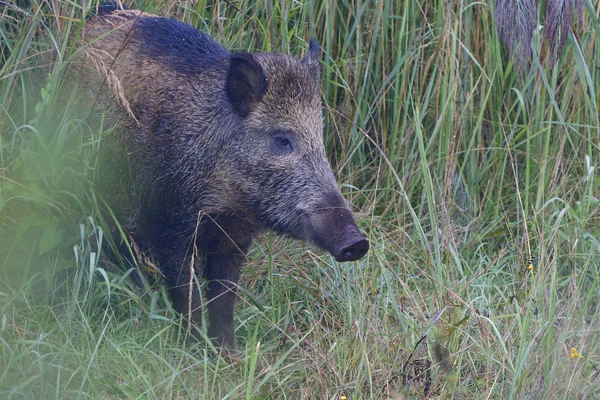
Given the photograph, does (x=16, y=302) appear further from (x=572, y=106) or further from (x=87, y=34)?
(x=572, y=106)

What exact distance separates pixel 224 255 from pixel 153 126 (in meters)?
0.64

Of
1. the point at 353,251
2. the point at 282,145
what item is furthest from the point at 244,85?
the point at 353,251

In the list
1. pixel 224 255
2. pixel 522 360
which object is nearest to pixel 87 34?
pixel 224 255

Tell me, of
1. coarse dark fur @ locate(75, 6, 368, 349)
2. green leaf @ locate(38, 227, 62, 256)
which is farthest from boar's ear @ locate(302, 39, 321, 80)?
green leaf @ locate(38, 227, 62, 256)

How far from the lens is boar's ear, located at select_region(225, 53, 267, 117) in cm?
363

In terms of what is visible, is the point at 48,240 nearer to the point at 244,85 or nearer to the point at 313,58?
the point at 244,85

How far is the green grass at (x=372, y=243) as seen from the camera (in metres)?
2.94

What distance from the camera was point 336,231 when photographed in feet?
10.6

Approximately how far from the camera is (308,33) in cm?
471

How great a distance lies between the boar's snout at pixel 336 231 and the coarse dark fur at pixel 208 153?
26 mm

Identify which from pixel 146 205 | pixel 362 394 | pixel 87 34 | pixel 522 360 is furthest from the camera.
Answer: pixel 87 34

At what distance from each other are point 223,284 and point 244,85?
2.73ft

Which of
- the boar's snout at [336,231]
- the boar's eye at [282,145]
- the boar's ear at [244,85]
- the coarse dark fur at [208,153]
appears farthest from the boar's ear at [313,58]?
the boar's snout at [336,231]

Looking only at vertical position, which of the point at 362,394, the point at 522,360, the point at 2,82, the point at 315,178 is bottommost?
the point at 362,394
